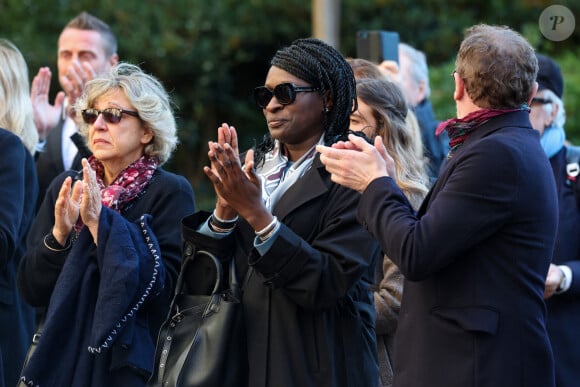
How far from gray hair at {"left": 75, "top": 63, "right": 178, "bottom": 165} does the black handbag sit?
3.18 feet

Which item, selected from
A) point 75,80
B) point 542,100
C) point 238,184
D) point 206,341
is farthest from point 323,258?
point 75,80

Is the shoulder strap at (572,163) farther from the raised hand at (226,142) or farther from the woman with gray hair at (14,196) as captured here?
the woman with gray hair at (14,196)

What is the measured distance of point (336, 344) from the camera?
377 cm

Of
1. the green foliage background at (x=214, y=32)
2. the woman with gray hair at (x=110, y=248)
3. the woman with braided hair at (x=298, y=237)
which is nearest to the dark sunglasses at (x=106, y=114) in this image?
the woman with gray hair at (x=110, y=248)

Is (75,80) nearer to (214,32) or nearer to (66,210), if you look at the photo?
(66,210)

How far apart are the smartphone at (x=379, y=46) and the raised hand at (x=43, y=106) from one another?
1.88m

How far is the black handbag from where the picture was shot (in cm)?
366

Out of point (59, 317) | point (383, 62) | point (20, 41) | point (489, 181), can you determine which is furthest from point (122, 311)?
point (20, 41)

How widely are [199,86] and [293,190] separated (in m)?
9.88

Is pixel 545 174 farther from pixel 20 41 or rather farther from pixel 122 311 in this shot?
pixel 20 41

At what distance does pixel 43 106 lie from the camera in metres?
6.26

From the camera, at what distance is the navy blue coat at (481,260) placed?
3.19 m

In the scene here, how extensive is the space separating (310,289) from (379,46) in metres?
3.01

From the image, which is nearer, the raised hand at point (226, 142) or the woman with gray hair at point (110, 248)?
the raised hand at point (226, 142)
